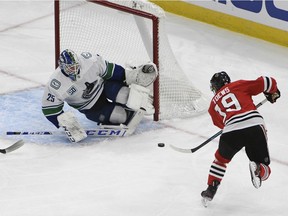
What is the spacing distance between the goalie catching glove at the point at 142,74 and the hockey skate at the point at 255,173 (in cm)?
115

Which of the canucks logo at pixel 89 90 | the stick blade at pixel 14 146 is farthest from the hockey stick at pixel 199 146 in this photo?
the stick blade at pixel 14 146

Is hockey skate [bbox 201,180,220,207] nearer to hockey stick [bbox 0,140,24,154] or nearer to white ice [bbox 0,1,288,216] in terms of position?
white ice [bbox 0,1,288,216]

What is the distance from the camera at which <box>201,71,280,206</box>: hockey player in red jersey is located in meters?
4.64

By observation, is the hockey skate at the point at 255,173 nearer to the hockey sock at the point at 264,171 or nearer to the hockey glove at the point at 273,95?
the hockey sock at the point at 264,171

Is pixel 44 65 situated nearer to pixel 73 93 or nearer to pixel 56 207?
pixel 73 93

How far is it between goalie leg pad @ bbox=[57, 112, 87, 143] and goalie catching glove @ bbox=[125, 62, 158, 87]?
17.9 inches

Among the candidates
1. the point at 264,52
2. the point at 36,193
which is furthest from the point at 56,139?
the point at 264,52

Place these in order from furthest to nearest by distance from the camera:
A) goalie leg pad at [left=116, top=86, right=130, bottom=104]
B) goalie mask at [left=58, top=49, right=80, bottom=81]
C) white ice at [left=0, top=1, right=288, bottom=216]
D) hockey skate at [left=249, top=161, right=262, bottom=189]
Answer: goalie leg pad at [left=116, top=86, right=130, bottom=104] < goalie mask at [left=58, top=49, right=80, bottom=81] < white ice at [left=0, top=1, right=288, bottom=216] < hockey skate at [left=249, top=161, right=262, bottom=189]

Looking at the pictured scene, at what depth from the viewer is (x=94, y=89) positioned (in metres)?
5.54

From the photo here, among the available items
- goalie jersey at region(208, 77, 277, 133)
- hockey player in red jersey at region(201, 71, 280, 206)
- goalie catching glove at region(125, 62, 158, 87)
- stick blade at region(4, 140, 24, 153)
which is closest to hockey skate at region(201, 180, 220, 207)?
hockey player in red jersey at region(201, 71, 280, 206)

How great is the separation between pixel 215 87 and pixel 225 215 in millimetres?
671

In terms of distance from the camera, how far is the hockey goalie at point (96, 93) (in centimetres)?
536

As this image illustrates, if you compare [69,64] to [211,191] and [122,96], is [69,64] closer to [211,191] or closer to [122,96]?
[122,96]

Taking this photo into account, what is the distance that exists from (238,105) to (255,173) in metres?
0.35
